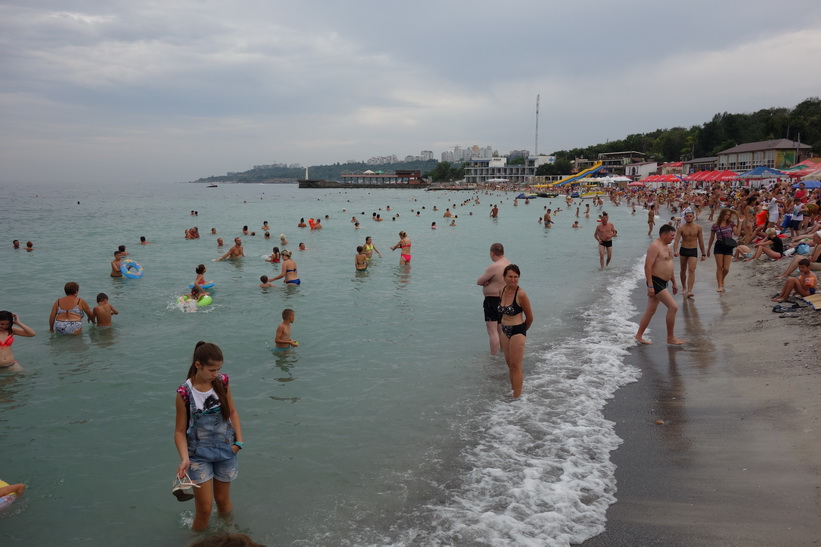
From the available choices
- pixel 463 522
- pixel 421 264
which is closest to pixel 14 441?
pixel 463 522

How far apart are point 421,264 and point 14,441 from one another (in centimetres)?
1361

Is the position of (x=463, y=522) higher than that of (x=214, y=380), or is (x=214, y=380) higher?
(x=214, y=380)

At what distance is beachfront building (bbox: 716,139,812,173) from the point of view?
57.6 m

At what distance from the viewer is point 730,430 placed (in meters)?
4.84

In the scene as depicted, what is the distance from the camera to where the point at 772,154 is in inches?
2324

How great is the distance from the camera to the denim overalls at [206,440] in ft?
11.1

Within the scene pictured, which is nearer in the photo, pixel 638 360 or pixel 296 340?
pixel 638 360

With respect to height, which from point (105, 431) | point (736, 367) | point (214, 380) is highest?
point (214, 380)

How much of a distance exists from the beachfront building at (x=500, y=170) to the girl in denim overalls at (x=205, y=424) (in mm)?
142683

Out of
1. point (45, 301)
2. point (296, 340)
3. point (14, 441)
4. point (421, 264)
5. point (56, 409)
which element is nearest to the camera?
point (14, 441)

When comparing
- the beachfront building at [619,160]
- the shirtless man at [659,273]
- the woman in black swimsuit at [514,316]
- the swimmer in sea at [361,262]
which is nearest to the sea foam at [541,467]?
the woman in black swimsuit at [514,316]

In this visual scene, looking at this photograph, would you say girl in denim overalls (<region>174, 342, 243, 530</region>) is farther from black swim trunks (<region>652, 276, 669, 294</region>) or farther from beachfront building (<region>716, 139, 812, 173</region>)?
beachfront building (<region>716, 139, 812, 173</region>)

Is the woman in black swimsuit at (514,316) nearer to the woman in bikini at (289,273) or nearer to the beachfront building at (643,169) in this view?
the woman in bikini at (289,273)

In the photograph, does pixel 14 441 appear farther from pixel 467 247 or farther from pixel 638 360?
pixel 467 247
